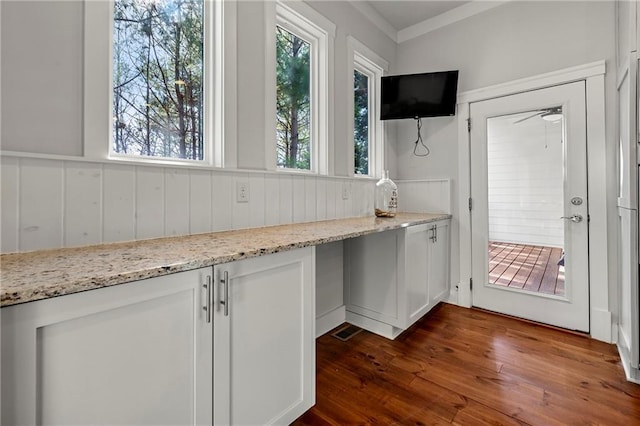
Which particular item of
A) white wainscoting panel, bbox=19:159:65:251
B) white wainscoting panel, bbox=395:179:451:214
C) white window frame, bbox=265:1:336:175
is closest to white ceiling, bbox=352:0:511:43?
white window frame, bbox=265:1:336:175

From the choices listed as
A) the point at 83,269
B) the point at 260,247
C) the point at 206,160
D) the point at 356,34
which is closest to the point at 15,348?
the point at 83,269

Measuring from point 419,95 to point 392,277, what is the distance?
1806 millimetres

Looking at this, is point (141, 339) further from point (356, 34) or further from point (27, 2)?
point (356, 34)

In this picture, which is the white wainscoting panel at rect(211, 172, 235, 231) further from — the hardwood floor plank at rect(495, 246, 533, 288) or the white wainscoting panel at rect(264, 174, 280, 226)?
the hardwood floor plank at rect(495, 246, 533, 288)

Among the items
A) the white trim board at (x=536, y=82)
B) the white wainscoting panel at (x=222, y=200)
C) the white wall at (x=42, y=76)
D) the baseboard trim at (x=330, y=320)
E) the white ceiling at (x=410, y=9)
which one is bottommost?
the baseboard trim at (x=330, y=320)

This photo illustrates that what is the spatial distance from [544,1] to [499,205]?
1689 mm

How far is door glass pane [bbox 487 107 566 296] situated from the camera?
93.4 inches

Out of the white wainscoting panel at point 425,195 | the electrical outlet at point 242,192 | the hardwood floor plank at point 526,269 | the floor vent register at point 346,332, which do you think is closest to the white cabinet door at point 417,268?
the floor vent register at point 346,332

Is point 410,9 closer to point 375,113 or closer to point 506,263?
point 375,113

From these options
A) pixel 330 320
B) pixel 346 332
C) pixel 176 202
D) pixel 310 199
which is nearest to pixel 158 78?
pixel 176 202

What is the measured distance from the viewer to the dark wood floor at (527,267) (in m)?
2.38

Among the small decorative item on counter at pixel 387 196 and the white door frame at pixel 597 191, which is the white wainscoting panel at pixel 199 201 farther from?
the white door frame at pixel 597 191

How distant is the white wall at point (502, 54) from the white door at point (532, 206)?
6.7 inches

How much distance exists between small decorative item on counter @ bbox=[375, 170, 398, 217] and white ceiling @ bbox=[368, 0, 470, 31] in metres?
1.61
